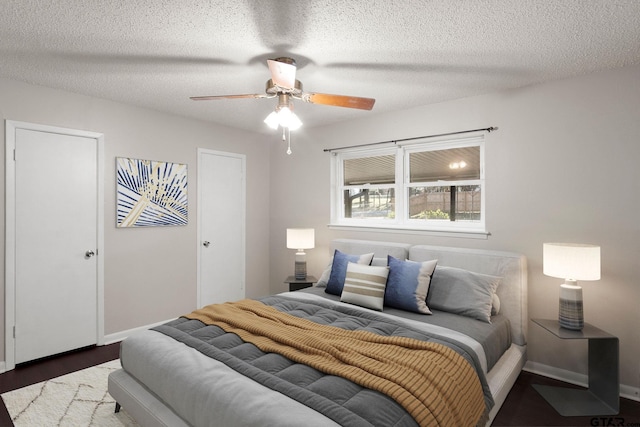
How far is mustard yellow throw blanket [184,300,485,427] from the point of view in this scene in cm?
160

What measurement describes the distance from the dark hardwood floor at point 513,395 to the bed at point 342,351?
0.14m

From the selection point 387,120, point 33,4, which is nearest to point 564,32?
point 387,120

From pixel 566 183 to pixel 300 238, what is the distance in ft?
9.21

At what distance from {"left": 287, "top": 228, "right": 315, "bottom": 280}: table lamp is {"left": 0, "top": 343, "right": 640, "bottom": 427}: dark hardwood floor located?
2102 mm

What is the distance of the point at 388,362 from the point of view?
1.82 metres

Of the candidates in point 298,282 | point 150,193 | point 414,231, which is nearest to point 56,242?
point 150,193

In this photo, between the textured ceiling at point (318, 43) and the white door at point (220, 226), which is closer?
the textured ceiling at point (318, 43)

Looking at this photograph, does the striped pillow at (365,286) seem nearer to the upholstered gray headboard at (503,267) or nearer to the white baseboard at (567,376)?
the upholstered gray headboard at (503,267)

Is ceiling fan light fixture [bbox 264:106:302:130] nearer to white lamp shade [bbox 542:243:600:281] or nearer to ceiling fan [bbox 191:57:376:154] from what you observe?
ceiling fan [bbox 191:57:376:154]

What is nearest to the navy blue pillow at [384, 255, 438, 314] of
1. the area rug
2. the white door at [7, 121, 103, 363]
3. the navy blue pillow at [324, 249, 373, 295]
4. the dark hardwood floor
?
the navy blue pillow at [324, 249, 373, 295]

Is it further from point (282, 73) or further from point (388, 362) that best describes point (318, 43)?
point (388, 362)

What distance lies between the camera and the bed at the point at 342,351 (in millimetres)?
1554

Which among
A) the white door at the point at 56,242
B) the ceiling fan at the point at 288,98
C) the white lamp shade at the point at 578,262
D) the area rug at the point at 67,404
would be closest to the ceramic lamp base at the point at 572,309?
the white lamp shade at the point at 578,262

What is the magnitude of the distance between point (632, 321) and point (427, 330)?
1.71 metres
